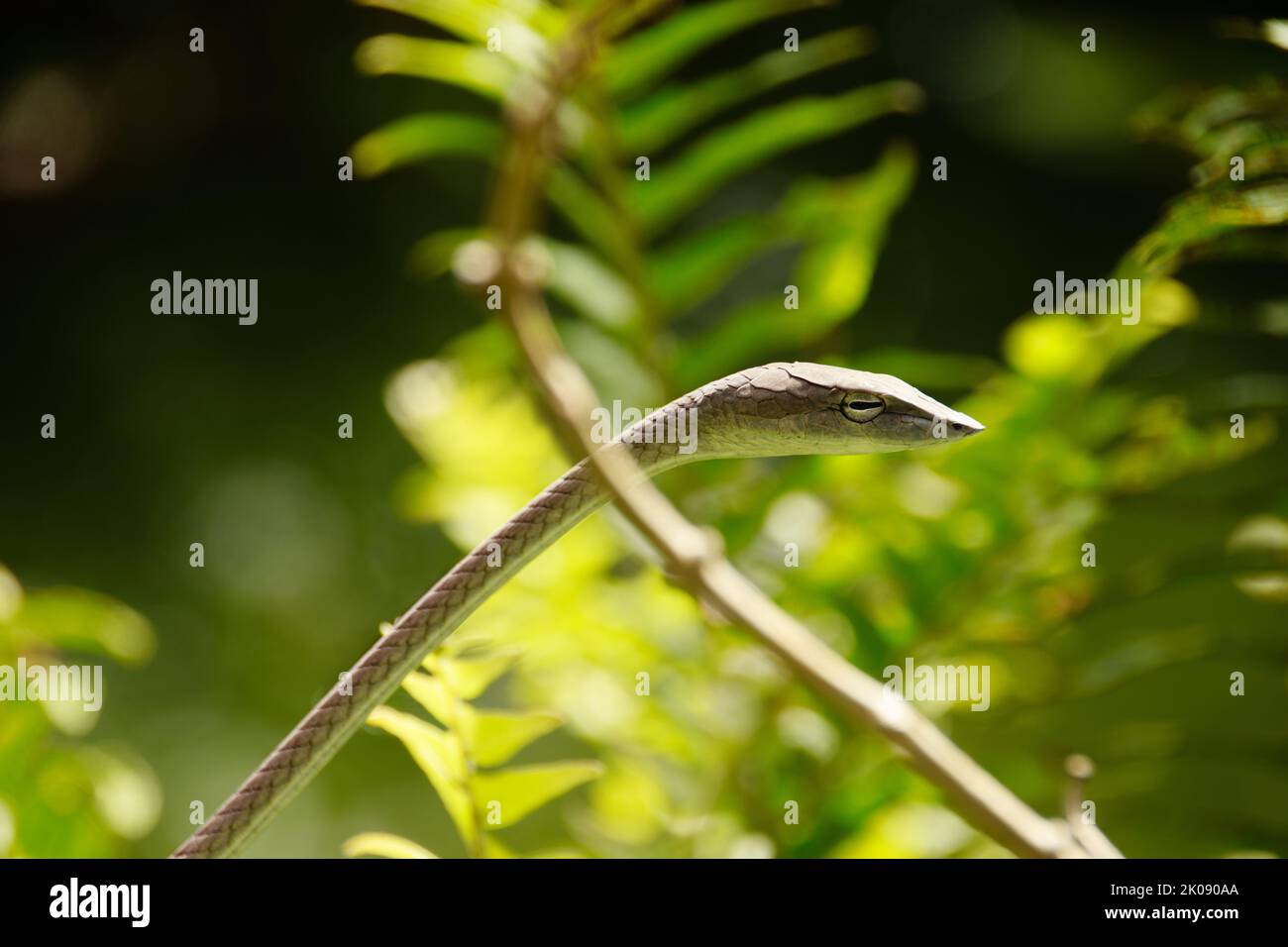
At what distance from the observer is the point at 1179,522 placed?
862 millimetres

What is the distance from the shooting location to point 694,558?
16.9 inches

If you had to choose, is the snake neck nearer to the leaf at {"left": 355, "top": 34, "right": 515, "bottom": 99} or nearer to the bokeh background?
the bokeh background

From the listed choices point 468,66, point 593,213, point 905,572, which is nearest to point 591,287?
point 593,213

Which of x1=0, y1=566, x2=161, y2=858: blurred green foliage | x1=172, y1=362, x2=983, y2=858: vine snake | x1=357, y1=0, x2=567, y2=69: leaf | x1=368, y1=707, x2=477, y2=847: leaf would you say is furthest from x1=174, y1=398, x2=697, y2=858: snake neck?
x1=357, y1=0, x2=567, y2=69: leaf

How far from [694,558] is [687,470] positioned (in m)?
0.49

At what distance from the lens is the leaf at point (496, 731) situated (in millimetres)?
626

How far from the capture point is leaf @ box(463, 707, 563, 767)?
626mm

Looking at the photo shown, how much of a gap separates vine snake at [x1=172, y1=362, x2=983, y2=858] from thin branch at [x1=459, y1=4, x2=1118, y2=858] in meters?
0.08

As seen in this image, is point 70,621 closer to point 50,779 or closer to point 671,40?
point 50,779

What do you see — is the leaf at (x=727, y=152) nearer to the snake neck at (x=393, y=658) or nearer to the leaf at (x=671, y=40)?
the leaf at (x=671, y=40)

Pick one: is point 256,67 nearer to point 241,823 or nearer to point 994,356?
point 994,356

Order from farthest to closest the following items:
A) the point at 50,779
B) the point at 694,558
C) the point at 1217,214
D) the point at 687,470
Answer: the point at 687,470 → the point at 50,779 → the point at 1217,214 → the point at 694,558

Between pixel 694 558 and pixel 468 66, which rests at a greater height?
pixel 468 66
